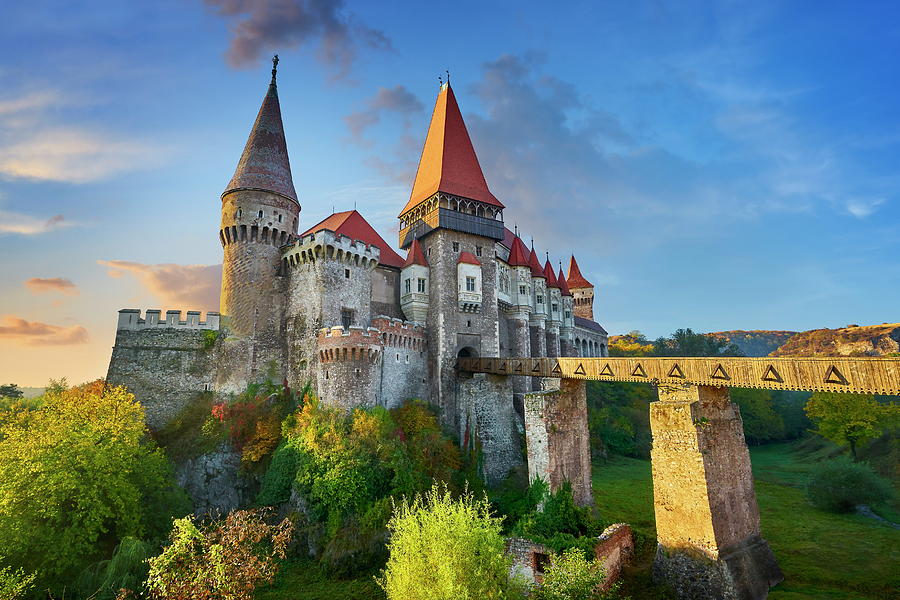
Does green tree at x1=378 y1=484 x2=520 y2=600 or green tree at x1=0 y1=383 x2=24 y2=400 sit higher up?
green tree at x1=0 y1=383 x2=24 y2=400

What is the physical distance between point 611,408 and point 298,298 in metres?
40.2

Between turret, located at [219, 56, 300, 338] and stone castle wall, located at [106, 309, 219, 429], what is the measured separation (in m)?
2.17

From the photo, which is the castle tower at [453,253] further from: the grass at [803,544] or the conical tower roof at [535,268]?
Answer: the grass at [803,544]

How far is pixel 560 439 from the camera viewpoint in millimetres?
23594

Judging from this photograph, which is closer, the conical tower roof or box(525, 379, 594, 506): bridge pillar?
box(525, 379, 594, 506): bridge pillar

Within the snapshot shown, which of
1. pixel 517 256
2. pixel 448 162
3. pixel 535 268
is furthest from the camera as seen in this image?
pixel 535 268

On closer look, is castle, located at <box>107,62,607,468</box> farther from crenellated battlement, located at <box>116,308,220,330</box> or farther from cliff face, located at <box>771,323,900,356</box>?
cliff face, located at <box>771,323,900,356</box>

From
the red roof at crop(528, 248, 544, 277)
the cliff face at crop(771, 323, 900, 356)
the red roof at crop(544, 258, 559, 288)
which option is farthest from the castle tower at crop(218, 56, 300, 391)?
the cliff face at crop(771, 323, 900, 356)

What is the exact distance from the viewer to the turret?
99.9 feet

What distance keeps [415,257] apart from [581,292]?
42.0 metres

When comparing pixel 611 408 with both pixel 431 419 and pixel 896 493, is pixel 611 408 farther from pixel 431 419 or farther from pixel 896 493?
pixel 431 419

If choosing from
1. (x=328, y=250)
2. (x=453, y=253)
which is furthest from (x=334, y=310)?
(x=453, y=253)

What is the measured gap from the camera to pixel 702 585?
15281mm

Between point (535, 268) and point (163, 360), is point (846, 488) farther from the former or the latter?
point (163, 360)
